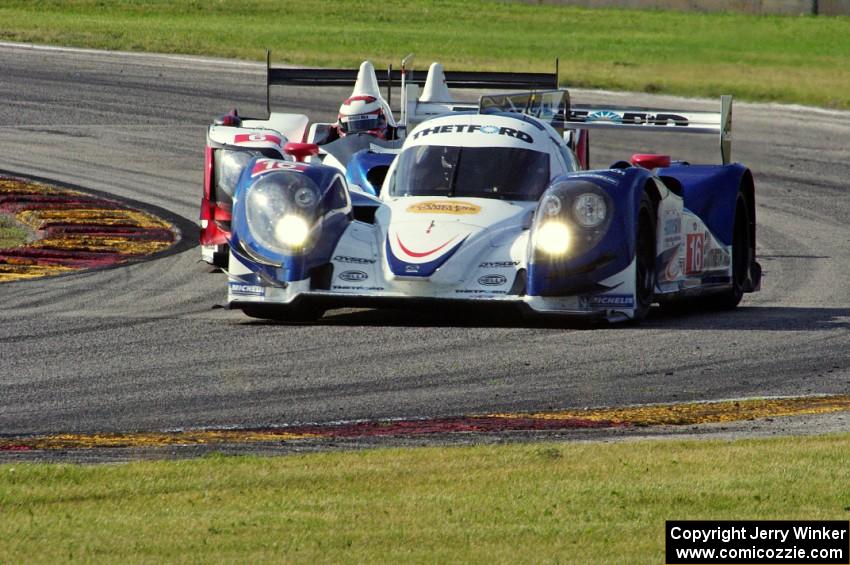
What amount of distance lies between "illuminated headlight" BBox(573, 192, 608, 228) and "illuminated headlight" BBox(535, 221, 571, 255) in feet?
0.46

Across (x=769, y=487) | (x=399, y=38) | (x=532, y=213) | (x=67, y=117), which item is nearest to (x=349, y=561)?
(x=769, y=487)

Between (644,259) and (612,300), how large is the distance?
62 cm

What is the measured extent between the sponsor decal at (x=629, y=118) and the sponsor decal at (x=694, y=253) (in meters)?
1.89

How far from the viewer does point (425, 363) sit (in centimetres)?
1095

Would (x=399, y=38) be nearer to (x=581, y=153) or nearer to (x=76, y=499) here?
(x=581, y=153)

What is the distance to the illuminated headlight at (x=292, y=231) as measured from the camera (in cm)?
1257

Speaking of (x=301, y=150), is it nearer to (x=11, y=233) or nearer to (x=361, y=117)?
(x=361, y=117)

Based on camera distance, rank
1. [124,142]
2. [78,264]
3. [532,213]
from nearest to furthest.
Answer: [532,213] < [78,264] < [124,142]

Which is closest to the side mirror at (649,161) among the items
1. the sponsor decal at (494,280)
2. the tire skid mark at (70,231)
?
the sponsor decal at (494,280)

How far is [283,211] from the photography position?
12.7 m

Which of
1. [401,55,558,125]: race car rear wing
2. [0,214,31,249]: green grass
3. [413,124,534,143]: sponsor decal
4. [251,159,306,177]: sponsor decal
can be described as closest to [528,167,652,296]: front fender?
[413,124,534,143]: sponsor decal

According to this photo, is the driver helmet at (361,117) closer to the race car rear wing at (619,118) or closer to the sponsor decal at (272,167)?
the race car rear wing at (619,118)

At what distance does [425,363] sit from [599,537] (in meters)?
4.75

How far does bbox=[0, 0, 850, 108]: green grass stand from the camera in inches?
1462
